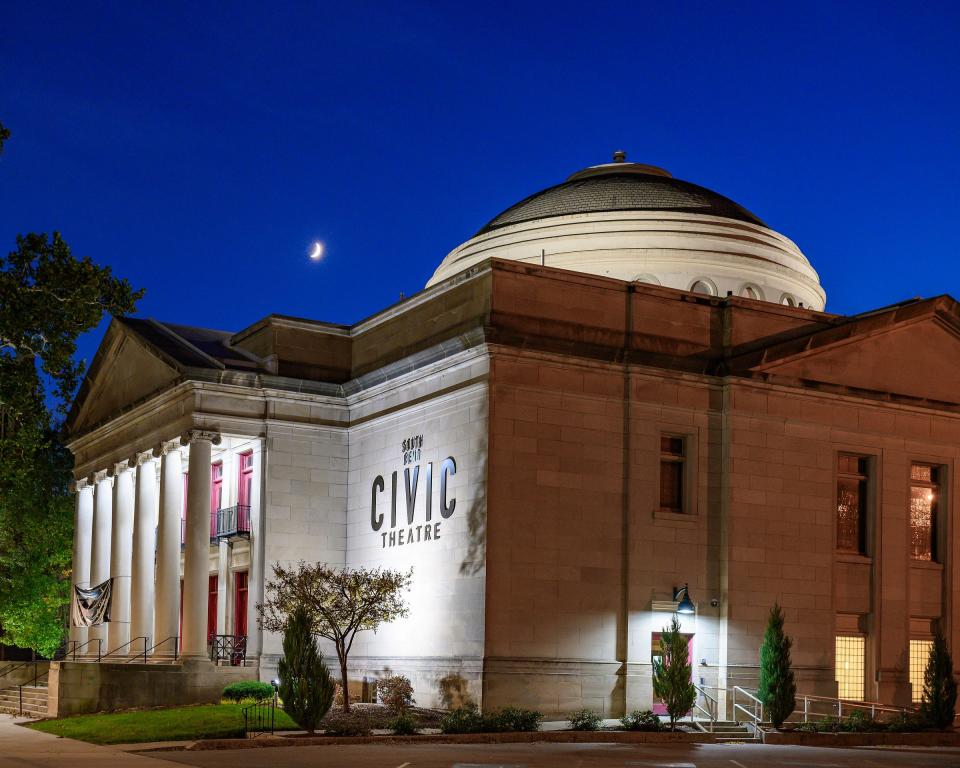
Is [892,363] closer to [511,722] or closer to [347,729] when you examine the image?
[511,722]

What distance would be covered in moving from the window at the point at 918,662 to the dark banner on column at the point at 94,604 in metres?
26.5

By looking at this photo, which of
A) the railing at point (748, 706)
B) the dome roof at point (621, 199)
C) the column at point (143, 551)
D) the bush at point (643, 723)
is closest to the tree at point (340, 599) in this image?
the bush at point (643, 723)

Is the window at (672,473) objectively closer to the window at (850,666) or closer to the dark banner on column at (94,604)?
the window at (850,666)

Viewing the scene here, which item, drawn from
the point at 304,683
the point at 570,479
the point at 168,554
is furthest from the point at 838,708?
the point at 168,554

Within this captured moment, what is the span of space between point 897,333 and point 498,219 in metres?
17.5

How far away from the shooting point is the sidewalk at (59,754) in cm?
2420

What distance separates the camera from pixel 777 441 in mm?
38625

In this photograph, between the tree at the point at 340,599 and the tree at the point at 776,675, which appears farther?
the tree at the point at 340,599

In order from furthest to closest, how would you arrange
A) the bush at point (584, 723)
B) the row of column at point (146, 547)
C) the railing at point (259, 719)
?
the row of column at point (146, 547)
the bush at point (584, 723)
the railing at point (259, 719)

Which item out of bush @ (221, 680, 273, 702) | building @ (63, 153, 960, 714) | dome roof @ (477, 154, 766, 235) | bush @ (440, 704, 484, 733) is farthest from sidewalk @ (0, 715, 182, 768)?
dome roof @ (477, 154, 766, 235)

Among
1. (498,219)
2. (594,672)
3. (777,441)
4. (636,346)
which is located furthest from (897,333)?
(498,219)

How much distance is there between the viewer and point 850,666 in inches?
1542

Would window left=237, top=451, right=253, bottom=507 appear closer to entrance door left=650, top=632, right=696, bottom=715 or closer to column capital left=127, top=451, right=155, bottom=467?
column capital left=127, top=451, right=155, bottom=467

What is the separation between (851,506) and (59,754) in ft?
76.4
